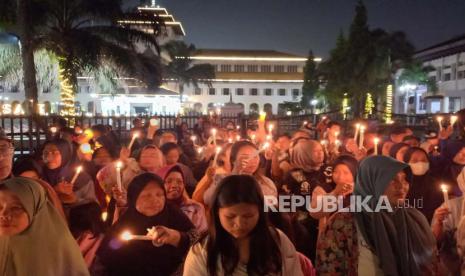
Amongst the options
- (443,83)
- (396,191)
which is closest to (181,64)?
(443,83)

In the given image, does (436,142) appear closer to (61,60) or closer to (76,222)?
(76,222)

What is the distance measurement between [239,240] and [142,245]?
99cm

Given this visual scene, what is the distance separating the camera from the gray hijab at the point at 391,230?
2529 mm

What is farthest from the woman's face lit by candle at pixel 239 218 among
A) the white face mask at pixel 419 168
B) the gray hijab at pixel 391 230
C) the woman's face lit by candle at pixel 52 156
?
the woman's face lit by candle at pixel 52 156

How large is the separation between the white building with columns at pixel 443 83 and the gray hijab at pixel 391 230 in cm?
3960

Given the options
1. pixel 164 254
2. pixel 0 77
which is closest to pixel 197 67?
pixel 0 77

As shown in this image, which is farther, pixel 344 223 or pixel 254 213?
pixel 344 223

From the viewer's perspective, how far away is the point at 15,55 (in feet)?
56.9

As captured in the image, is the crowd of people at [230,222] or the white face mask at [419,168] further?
the white face mask at [419,168]

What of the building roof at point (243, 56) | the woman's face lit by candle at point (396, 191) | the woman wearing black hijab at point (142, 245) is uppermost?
the building roof at point (243, 56)

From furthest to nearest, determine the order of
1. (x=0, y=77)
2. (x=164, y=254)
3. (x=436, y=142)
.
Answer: (x=0, y=77) < (x=436, y=142) < (x=164, y=254)

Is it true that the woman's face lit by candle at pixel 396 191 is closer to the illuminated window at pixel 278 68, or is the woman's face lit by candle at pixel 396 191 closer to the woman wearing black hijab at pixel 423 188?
the woman wearing black hijab at pixel 423 188

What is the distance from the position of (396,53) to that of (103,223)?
110 feet

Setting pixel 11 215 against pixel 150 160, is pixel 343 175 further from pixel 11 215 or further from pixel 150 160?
pixel 11 215
